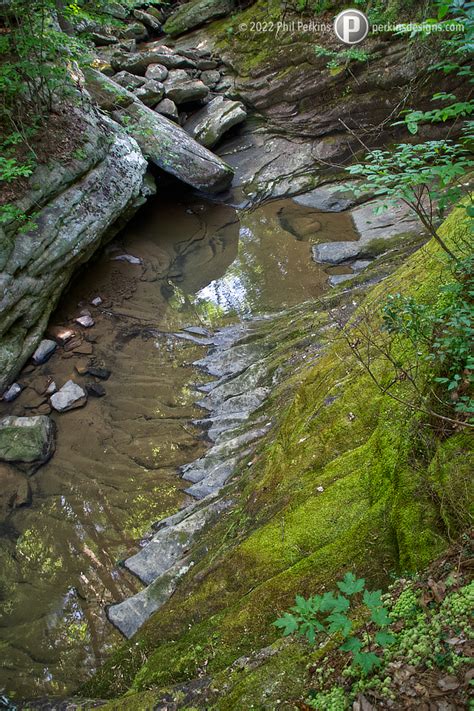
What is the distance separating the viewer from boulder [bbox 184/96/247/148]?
14.0 metres

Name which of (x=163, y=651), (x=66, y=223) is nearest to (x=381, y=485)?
(x=163, y=651)

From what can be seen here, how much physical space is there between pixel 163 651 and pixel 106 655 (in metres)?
1.82

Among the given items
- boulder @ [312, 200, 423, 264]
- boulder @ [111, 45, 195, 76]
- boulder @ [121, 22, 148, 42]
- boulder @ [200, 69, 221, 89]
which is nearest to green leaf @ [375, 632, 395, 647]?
boulder @ [312, 200, 423, 264]

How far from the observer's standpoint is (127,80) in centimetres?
1373

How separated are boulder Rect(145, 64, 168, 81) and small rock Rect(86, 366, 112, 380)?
10.7 metres

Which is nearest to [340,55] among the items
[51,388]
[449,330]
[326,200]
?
[326,200]

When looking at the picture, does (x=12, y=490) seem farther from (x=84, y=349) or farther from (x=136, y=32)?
(x=136, y=32)

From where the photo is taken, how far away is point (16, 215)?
7637 mm

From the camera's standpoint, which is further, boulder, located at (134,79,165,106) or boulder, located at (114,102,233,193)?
boulder, located at (134,79,165,106)

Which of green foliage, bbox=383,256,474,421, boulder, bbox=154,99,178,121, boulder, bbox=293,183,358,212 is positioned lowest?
green foliage, bbox=383,256,474,421

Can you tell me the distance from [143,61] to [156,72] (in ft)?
1.72

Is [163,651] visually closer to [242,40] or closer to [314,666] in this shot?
[314,666]

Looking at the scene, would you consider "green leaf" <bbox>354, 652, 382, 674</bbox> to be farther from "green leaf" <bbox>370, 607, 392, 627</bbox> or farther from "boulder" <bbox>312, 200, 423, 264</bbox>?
"boulder" <bbox>312, 200, 423, 264</bbox>

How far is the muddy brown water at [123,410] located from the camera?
5.10 m
